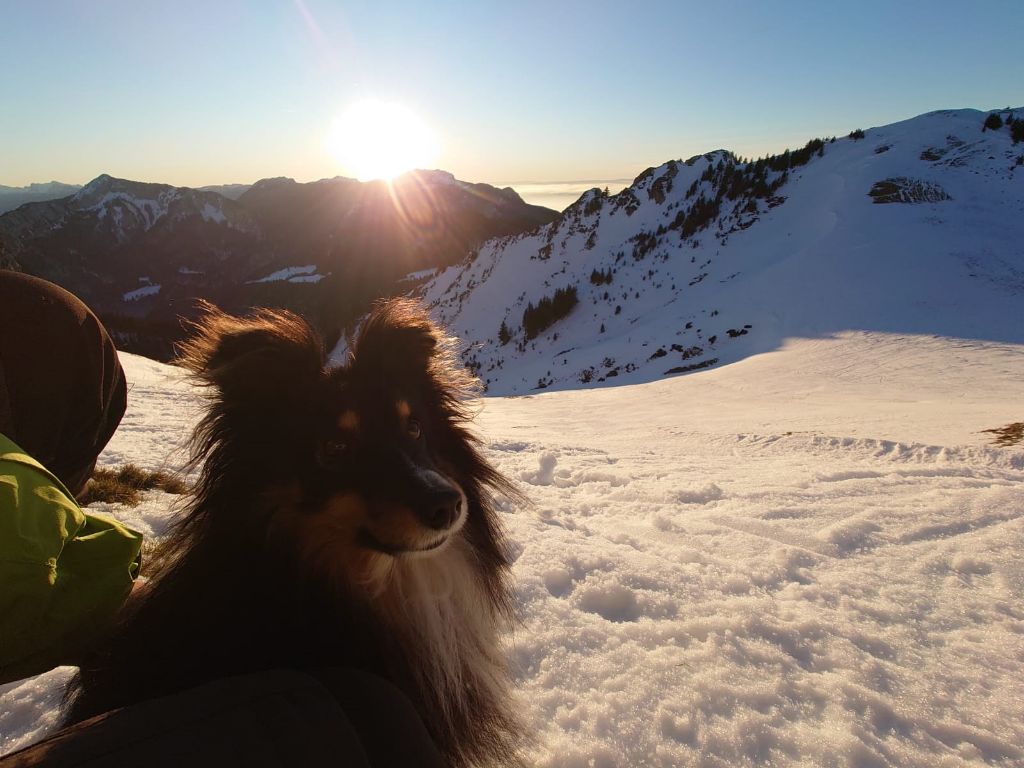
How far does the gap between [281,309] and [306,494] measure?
975 millimetres

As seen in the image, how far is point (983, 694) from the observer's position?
2.39 m

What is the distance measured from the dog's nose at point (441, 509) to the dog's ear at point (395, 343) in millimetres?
707

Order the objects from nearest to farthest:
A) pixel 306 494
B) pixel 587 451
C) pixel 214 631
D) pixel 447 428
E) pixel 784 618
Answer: pixel 214 631, pixel 306 494, pixel 447 428, pixel 784 618, pixel 587 451

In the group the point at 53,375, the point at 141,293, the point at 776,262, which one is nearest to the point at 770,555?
the point at 53,375

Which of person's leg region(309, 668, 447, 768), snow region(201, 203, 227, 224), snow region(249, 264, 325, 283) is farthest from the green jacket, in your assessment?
snow region(201, 203, 227, 224)

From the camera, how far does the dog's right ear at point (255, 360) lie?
6.64 feet

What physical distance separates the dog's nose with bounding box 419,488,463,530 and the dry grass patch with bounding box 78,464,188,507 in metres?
3.43

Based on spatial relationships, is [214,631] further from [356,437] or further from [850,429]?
[850,429]

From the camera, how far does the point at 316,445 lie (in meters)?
2.07

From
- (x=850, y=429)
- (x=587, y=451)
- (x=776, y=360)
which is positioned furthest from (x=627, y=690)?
(x=776, y=360)

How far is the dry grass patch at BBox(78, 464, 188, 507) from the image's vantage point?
4.13 meters

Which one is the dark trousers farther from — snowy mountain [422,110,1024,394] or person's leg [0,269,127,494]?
snowy mountain [422,110,1024,394]

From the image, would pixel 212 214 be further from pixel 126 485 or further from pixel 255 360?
pixel 255 360

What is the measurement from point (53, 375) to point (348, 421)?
1373 millimetres
